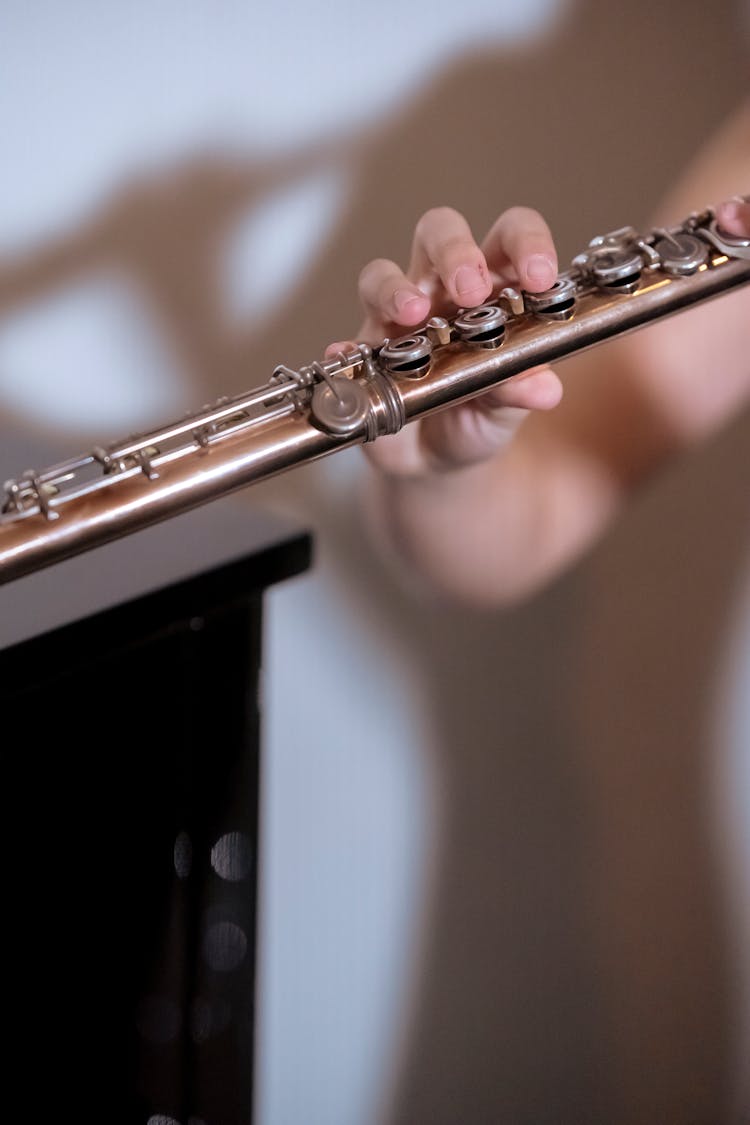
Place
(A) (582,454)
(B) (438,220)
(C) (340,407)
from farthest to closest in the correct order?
(A) (582,454)
(B) (438,220)
(C) (340,407)

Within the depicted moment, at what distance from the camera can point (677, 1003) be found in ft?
4.55

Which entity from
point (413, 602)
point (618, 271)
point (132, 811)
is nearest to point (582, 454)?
point (413, 602)

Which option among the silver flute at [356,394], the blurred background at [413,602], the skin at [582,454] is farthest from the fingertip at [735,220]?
the blurred background at [413,602]

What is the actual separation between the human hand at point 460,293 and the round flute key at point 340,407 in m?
0.05

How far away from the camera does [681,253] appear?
0.56m

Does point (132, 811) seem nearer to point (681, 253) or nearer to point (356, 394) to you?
point (356, 394)

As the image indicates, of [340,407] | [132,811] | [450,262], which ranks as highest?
[450,262]

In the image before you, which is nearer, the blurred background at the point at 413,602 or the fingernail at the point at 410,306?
the fingernail at the point at 410,306

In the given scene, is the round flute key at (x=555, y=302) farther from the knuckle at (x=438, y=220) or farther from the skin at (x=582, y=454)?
the skin at (x=582, y=454)

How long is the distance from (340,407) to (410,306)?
86mm

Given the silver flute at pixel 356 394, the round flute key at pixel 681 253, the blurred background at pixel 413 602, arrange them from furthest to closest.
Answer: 1. the blurred background at pixel 413 602
2. the round flute key at pixel 681 253
3. the silver flute at pixel 356 394

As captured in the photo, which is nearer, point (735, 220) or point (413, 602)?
point (735, 220)

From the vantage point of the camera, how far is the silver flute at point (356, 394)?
1.47ft

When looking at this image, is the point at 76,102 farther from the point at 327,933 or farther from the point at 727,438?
the point at 327,933
